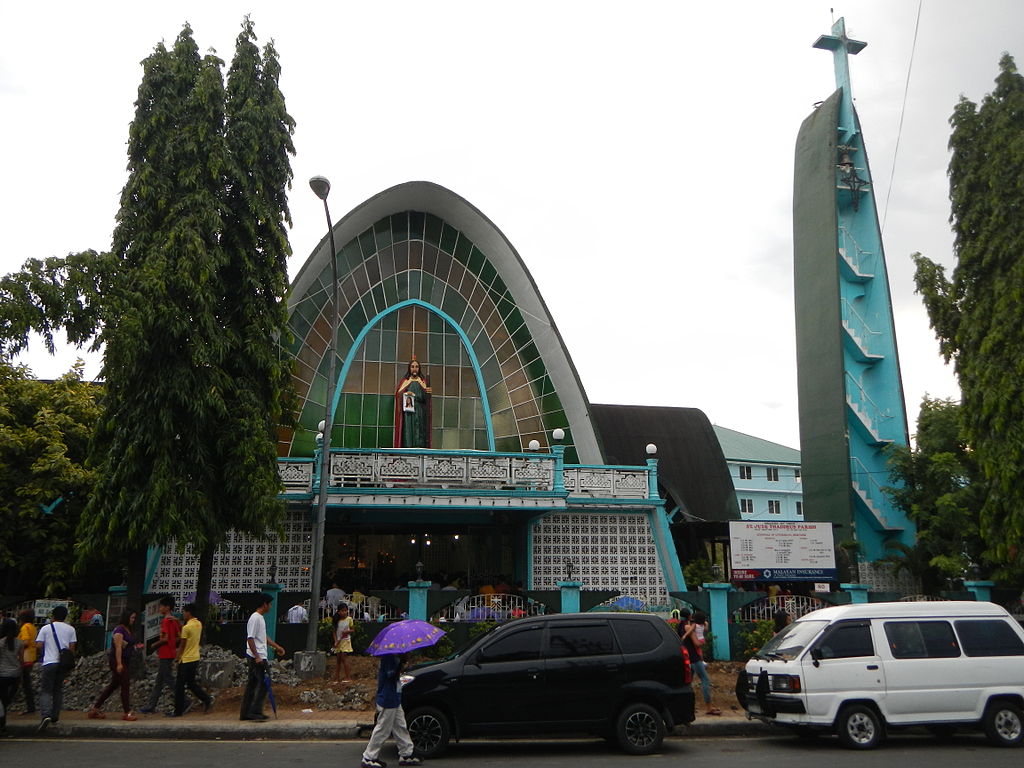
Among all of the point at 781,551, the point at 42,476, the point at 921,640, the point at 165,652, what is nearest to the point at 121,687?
the point at 165,652

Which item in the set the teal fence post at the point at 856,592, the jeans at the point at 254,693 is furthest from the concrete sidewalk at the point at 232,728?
the teal fence post at the point at 856,592

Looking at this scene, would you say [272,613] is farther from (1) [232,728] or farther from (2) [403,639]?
(2) [403,639]

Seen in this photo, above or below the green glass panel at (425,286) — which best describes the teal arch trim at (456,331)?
below

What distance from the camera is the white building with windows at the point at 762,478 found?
2196 inches

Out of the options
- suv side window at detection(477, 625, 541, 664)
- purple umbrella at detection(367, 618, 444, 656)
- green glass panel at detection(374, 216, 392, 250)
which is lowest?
suv side window at detection(477, 625, 541, 664)

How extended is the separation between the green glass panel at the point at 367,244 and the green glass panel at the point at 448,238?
222cm

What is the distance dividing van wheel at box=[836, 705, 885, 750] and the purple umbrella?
5.23m

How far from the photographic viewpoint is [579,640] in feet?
32.4

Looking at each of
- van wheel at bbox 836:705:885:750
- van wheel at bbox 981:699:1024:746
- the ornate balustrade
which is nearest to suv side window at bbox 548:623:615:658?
van wheel at bbox 836:705:885:750

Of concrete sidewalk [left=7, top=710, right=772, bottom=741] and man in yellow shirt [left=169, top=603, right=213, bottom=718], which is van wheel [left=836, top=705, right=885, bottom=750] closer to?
concrete sidewalk [left=7, top=710, right=772, bottom=741]

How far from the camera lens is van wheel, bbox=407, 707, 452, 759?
9242mm

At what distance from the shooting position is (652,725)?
963 centimetres

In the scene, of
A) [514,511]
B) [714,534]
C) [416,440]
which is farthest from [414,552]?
[714,534]

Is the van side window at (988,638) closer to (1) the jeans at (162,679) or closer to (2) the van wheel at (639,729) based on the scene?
(2) the van wheel at (639,729)
